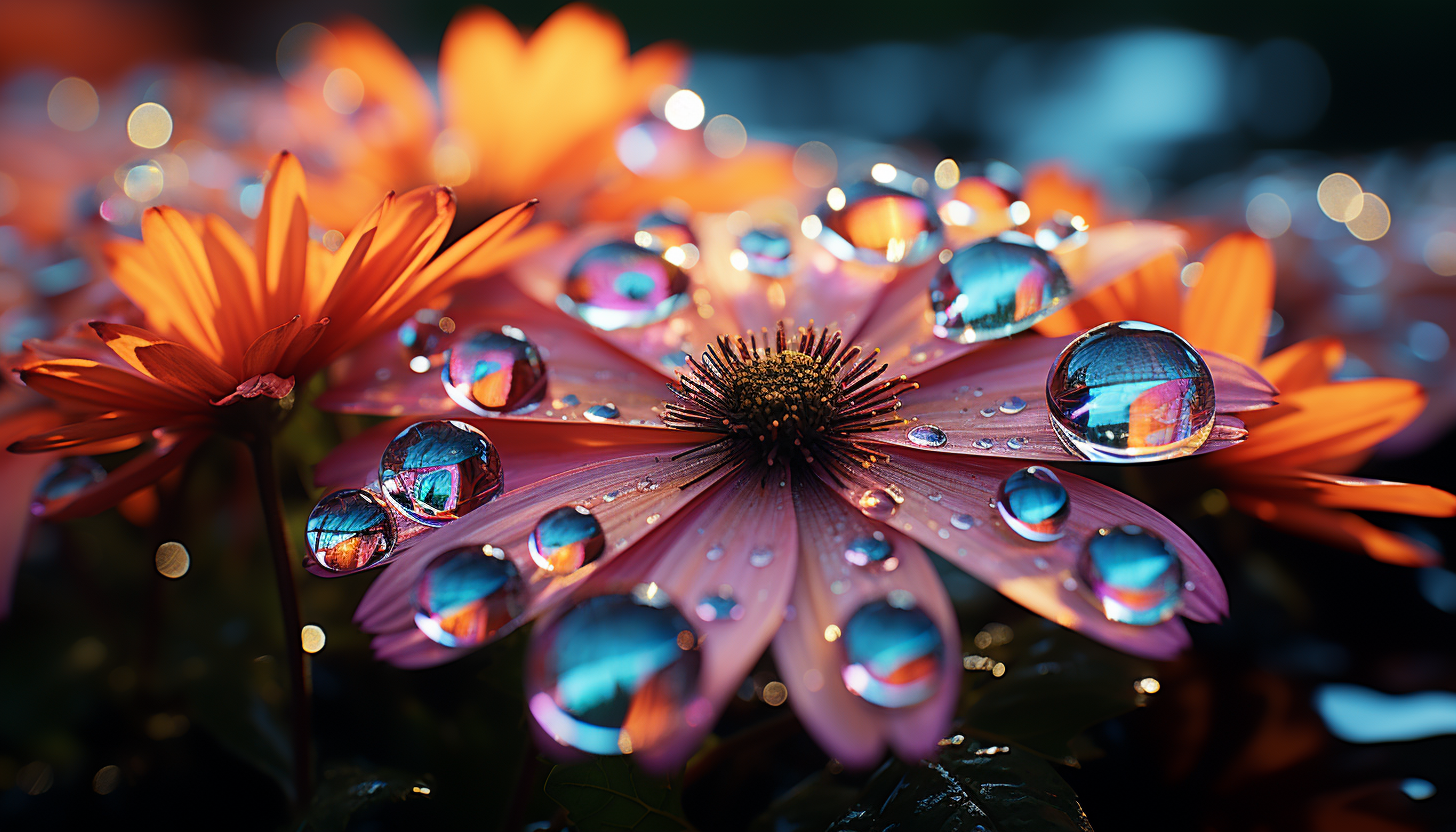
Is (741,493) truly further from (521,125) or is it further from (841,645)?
(521,125)

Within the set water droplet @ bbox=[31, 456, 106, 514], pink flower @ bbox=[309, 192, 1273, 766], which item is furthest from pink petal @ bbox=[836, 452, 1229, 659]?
water droplet @ bbox=[31, 456, 106, 514]

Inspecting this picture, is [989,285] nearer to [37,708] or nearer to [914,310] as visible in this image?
[914,310]

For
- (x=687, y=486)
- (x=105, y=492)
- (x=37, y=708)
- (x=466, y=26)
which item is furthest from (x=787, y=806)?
(x=466, y=26)

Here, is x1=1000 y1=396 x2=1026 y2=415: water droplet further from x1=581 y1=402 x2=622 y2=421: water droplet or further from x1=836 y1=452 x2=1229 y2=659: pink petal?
x1=581 y1=402 x2=622 y2=421: water droplet

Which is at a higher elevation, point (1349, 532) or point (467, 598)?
point (1349, 532)

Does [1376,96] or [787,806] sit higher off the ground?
[1376,96]

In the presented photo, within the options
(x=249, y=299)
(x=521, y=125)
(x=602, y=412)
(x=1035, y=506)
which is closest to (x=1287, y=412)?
(x=1035, y=506)

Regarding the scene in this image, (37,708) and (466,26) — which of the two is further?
(466,26)

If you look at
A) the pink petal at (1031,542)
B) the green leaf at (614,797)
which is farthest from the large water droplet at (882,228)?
the green leaf at (614,797)
